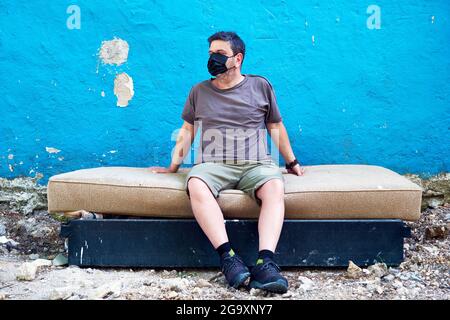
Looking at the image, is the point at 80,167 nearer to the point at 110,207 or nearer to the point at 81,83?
the point at 81,83

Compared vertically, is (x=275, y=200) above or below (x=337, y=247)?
above

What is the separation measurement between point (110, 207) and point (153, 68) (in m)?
Answer: 1.21

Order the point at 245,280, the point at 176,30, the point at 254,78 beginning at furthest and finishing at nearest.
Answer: the point at 176,30 < the point at 254,78 < the point at 245,280

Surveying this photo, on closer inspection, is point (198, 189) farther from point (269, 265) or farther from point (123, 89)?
point (123, 89)

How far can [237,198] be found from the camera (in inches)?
129

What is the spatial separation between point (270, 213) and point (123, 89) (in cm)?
158

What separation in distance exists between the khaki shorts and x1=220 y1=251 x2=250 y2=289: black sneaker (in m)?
0.36

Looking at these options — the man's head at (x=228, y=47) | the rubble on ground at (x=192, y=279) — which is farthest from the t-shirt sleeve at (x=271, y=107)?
the rubble on ground at (x=192, y=279)

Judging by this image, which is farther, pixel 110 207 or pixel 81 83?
pixel 81 83

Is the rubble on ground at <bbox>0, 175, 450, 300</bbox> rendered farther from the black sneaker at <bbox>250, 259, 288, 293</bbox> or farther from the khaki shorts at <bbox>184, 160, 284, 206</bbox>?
the khaki shorts at <bbox>184, 160, 284, 206</bbox>

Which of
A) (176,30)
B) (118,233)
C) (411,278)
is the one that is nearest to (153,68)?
(176,30)

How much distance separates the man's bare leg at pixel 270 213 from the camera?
307 cm

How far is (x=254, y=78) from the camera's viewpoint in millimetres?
3666

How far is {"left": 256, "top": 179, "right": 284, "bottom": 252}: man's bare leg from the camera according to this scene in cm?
307
